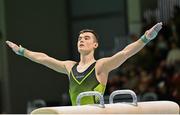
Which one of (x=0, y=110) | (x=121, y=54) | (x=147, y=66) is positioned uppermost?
(x=121, y=54)

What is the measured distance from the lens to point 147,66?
12648 mm

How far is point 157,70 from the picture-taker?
1209cm

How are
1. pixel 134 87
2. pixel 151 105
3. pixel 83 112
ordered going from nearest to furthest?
1. pixel 83 112
2. pixel 151 105
3. pixel 134 87

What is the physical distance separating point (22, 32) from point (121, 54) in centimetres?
1016

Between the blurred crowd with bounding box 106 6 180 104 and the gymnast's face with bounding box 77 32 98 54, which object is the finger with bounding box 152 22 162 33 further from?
the blurred crowd with bounding box 106 6 180 104

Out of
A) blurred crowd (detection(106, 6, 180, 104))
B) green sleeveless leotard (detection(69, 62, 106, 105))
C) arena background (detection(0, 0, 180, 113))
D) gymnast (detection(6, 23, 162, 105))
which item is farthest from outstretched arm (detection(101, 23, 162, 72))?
arena background (detection(0, 0, 180, 113))

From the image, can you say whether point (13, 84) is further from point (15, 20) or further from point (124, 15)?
point (124, 15)

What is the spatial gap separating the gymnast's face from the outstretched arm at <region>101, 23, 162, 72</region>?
0.82 feet

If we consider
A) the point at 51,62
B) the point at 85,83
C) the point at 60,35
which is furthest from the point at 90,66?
the point at 60,35

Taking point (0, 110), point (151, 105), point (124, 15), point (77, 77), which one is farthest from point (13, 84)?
point (151, 105)

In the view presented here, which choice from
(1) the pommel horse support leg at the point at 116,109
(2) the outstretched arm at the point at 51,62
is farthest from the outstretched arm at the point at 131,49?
(1) the pommel horse support leg at the point at 116,109

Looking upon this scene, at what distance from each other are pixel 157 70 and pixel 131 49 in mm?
6935

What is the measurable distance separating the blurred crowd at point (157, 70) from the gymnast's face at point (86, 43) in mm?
5654

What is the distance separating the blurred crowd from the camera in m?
11.5
